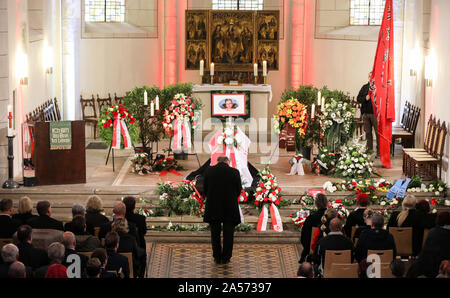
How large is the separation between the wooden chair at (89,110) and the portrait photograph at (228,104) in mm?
3412

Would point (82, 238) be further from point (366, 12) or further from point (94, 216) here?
point (366, 12)

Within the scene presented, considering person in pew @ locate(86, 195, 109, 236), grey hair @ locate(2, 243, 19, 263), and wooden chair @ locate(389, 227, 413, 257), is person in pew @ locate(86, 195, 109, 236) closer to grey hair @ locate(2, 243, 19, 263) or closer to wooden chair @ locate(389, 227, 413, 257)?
grey hair @ locate(2, 243, 19, 263)

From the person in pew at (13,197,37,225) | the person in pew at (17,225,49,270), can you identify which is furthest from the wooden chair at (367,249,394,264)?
the person in pew at (13,197,37,225)

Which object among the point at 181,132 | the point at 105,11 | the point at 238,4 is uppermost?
the point at 238,4

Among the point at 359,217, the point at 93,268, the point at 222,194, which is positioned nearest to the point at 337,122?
the point at 222,194

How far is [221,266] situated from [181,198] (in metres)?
2.48

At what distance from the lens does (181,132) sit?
635 inches

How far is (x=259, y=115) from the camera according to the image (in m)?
18.6

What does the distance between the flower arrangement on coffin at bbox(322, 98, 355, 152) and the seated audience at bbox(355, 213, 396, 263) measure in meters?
6.75

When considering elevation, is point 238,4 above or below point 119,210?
above

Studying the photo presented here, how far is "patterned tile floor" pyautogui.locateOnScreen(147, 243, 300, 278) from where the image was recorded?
425 inches

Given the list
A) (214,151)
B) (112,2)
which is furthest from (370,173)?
(112,2)
